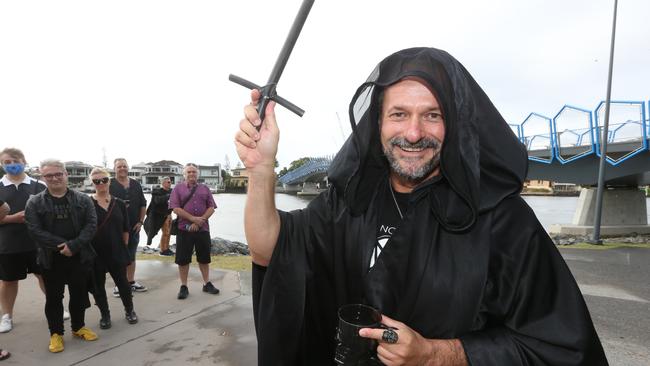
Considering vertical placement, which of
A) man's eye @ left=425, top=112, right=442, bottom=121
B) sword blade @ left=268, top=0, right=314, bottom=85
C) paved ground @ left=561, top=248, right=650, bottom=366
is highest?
sword blade @ left=268, top=0, right=314, bottom=85

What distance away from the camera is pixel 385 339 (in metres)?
1.29

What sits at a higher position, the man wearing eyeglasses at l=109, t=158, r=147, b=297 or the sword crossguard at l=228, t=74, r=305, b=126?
the sword crossguard at l=228, t=74, r=305, b=126

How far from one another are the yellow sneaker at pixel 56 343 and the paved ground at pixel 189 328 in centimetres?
7

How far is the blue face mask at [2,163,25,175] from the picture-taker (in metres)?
4.29

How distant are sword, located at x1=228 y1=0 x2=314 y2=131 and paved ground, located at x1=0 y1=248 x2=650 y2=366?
3.13 metres

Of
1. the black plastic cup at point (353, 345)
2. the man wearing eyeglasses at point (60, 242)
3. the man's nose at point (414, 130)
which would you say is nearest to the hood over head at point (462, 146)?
the man's nose at point (414, 130)

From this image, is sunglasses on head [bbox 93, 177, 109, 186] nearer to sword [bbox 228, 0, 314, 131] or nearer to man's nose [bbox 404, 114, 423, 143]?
sword [bbox 228, 0, 314, 131]

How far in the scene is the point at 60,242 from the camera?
12.8 ft

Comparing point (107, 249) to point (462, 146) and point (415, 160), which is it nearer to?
point (415, 160)

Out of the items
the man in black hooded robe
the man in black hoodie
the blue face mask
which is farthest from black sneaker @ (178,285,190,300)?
the man in black hooded robe

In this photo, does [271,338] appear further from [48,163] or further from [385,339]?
[48,163]

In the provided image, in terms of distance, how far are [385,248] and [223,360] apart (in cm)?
298

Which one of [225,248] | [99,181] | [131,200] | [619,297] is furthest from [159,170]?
[619,297]

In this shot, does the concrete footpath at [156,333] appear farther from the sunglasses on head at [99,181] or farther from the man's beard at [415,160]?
the man's beard at [415,160]
